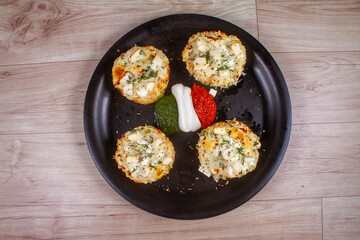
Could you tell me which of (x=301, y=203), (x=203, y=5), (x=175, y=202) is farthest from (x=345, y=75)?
(x=175, y=202)

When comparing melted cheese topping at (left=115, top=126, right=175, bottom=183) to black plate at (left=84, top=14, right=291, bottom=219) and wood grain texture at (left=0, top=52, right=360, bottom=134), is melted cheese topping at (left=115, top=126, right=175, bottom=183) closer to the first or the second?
black plate at (left=84, top=14, right=291, bottom=219)

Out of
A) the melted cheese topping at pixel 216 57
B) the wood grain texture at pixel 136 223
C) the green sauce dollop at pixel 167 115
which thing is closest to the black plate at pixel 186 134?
the green sauce dollop at pixel 167 115

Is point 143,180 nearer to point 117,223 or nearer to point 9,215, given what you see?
point 117,223

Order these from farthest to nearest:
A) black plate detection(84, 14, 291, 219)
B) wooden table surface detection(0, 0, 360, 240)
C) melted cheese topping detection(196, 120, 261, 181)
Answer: wooden table surface detection(0, 0, 360, 240)
black plate detection(84, 14, 291, 219)
melted cheese topping detection(196, 120, 261, 181)

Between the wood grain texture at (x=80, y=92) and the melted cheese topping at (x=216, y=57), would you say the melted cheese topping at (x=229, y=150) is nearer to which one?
the melted cheese topping at (x=216, y=57)

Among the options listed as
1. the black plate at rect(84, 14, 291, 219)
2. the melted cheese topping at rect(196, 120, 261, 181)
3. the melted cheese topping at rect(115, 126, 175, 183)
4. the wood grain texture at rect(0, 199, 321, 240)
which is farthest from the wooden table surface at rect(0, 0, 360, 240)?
the melted cheese topping at rect(196, 120, 261, 181)
